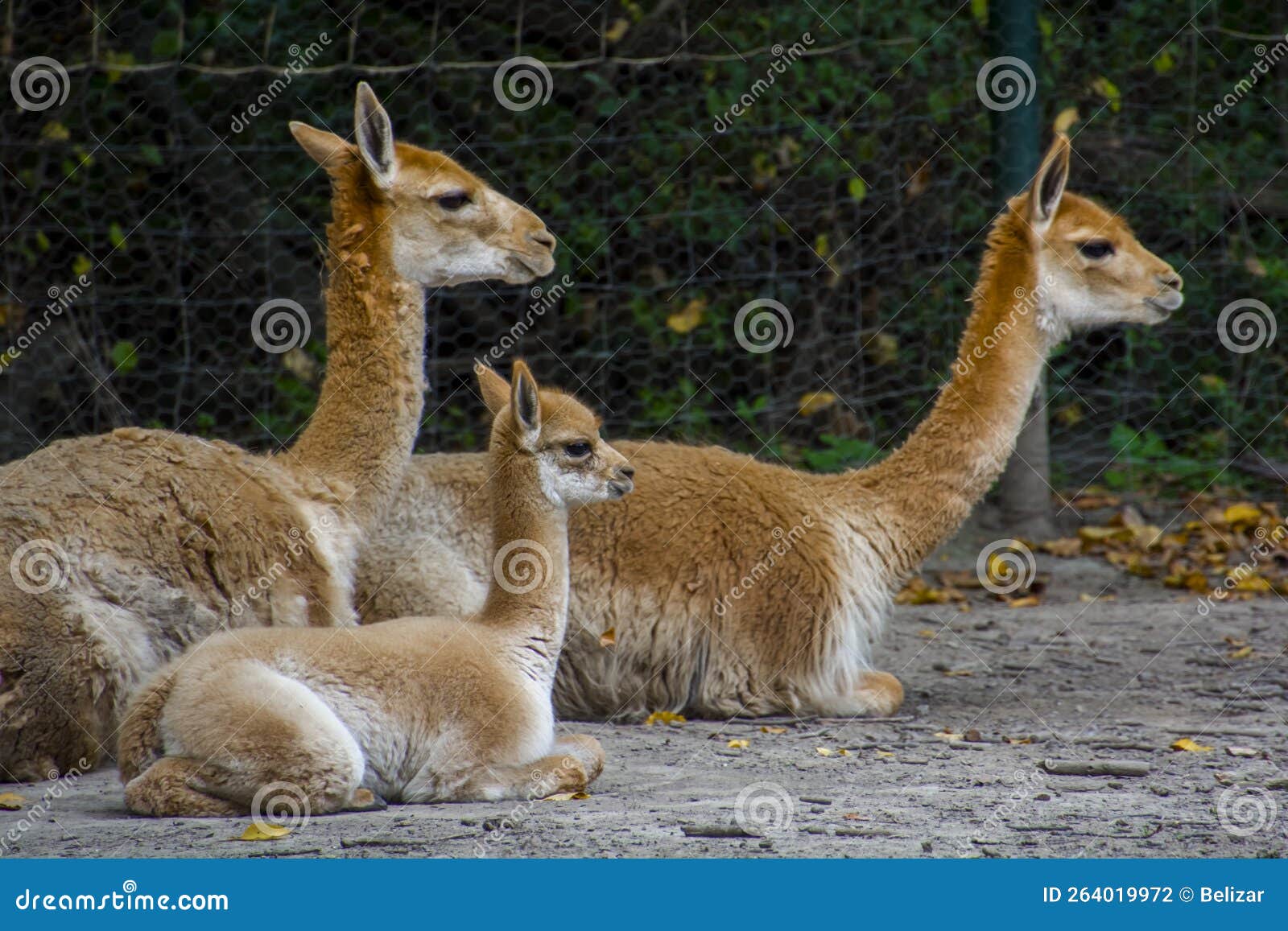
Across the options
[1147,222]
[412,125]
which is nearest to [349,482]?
[412,125]

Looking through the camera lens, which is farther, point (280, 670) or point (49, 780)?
point (49, 780)

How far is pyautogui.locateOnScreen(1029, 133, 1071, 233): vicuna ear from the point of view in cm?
558

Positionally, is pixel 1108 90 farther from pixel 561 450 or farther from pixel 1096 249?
pixel 561 450

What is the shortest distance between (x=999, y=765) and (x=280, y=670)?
6.35ft

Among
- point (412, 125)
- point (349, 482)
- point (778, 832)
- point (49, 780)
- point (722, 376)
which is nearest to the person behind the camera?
point (778, 832)

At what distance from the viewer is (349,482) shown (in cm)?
497

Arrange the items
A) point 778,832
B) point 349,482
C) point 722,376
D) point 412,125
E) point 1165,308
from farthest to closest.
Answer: point 722,376
point 412,125
point 1165,308
point 349,482
point 778,832

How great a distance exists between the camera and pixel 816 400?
27.7 ft

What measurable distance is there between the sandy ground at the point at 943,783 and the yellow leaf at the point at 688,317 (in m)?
2.35

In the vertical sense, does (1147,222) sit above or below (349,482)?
above

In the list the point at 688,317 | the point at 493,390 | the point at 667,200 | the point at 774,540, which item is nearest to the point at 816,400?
the point at 688,317

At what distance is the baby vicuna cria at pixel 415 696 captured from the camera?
12.5ft

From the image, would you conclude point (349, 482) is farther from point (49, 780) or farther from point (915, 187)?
point (915, 187)

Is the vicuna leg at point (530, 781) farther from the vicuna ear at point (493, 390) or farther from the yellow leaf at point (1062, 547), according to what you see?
the yellow leaf at point (1062, 547)
